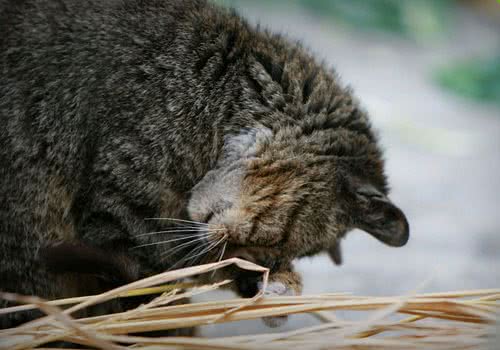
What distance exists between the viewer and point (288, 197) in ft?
9.48

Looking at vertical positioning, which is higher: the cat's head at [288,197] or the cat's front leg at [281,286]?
the cat's head at [288,197]

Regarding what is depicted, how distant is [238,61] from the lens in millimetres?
3084

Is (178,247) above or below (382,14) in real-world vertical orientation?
below

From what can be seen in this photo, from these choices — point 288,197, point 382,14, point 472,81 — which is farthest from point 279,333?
point 382,14

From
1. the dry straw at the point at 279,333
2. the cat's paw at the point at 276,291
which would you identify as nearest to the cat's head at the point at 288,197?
the cat's paw at the point at 276,291

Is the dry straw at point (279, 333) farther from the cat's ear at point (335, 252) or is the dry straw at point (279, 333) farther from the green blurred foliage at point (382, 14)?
the green blurred foliage at point (382, 14)

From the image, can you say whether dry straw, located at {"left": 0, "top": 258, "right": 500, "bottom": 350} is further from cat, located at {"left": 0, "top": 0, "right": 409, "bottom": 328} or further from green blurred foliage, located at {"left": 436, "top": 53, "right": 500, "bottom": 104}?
green blurred foliage, located at {"left": 436, "top": 53, "right": 500, "bottom": 104}

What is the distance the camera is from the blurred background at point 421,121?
4434 mm

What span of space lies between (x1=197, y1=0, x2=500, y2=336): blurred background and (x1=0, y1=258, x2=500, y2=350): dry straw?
25.1 inches

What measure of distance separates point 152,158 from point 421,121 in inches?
168

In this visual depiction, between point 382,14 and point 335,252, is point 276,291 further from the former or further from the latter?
point 382,14

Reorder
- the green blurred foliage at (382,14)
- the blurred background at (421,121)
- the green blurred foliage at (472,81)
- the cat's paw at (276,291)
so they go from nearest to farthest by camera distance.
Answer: the cat's paw at (276,291) → the blurred background at (421,121) → the green blurred foliage at (472,81) → the green blurred foliage at (382,14)

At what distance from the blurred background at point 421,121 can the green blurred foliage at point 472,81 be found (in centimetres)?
1

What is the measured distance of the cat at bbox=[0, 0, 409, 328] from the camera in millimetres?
2838
